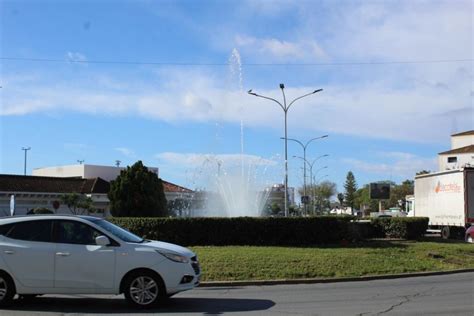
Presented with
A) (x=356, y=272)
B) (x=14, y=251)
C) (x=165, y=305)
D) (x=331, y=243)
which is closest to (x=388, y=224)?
(x=331, y=243)

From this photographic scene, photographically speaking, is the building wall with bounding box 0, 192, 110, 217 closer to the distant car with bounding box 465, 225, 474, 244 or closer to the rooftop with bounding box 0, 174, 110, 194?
the rooftop with bounding box 0, 174, 110, 194

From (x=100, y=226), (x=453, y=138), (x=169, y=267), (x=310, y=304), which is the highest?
(x=453, y=138)

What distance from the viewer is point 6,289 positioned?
10.1 metres

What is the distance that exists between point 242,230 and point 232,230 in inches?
14.3

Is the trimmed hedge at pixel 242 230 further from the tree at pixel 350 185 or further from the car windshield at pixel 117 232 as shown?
the tree at pixel 350 185

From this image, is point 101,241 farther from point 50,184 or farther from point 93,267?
point 50,184

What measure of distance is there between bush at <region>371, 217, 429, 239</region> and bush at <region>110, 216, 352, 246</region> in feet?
18.2

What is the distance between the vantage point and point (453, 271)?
57.2ft

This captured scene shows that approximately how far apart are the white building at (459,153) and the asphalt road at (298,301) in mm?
80401

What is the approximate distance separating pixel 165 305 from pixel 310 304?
2758 mm

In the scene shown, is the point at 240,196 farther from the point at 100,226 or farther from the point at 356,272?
the point at 100,226

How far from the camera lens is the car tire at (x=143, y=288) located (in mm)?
9992

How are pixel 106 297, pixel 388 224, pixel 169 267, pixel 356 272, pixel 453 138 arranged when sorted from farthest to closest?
pixel 453 138
pixel 388 224
pixel 356 272
pixel 106 297
pixel 169 267

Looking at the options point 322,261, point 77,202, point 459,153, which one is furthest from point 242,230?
point 459,153
